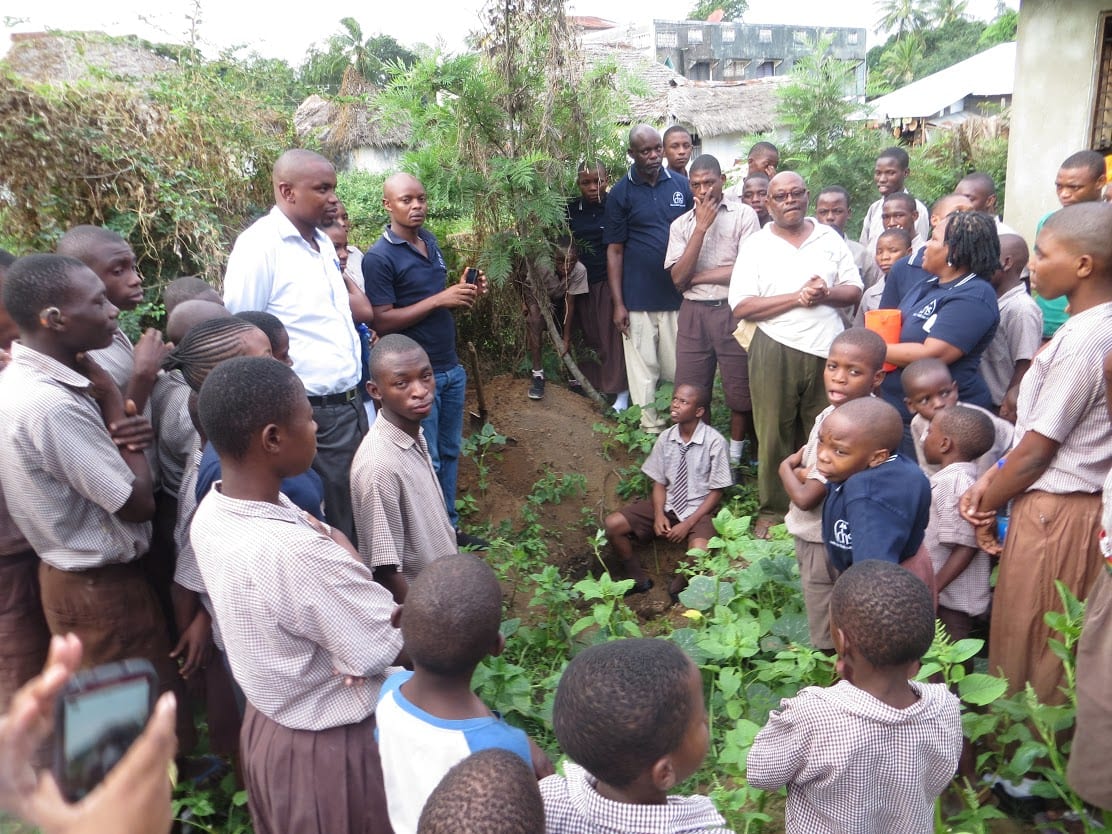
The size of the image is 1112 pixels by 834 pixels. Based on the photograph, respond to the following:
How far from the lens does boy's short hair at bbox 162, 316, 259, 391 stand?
2547 mm

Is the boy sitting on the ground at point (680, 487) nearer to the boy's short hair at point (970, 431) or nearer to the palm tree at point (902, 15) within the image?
the boy's short hair at point (970, 431)

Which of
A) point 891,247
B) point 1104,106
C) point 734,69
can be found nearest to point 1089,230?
point 891,247

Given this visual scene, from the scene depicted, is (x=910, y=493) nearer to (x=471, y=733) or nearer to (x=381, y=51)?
(x=471, y=733)

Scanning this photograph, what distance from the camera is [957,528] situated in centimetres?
295

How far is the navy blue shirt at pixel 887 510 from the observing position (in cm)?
244

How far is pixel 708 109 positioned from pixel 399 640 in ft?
70.8

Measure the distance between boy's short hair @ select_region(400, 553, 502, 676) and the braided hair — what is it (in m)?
2.82

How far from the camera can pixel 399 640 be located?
1906 mm

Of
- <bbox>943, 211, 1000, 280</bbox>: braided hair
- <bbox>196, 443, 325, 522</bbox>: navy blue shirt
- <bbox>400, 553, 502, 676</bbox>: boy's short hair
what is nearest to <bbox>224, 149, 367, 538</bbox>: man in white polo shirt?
<bbox>196, 443, 325, 522</bbox>: navy blue shirt

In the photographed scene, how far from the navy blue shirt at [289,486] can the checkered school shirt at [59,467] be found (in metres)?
0.20

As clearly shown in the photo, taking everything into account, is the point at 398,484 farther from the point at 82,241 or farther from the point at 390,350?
the point at 82,241

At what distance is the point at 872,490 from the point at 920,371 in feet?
3.72

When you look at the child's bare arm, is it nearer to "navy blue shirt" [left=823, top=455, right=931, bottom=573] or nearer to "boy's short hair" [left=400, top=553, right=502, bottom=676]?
"navy blue shirt" [left=823, top=455, right=931, bottom=573]

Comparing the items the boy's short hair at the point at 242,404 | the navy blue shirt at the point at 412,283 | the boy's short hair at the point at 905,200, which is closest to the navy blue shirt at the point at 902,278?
the boy's short hair at the point at 905,200
